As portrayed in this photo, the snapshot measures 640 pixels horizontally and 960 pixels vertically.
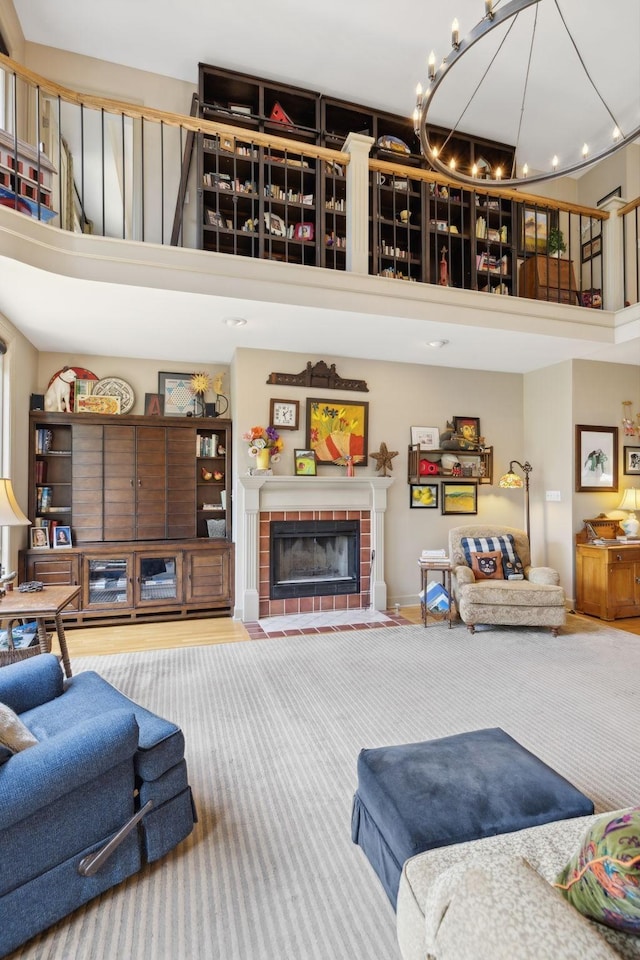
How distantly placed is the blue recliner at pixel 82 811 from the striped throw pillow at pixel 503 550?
3.66 metres

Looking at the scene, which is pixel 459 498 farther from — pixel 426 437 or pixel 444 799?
pixel 444 799

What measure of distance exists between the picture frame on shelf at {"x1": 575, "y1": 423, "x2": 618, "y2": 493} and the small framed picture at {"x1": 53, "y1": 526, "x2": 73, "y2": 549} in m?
5.27

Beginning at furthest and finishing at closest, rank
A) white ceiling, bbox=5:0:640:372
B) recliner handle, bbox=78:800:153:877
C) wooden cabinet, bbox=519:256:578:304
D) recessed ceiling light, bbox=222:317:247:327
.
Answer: wooden cabinet, bbox=519:256:578:304 < recessed ceiling light, bbox=222:317:247:327 < white ceiling, bbox=5:0:640:372 < recliner handle, bbox=78:800:153:877

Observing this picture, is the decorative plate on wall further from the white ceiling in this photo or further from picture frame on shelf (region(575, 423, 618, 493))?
picture frame on shelf (region(575, 423, 618, 493))

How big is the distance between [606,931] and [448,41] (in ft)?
19.7

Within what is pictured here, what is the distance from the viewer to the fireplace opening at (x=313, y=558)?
5.11 m

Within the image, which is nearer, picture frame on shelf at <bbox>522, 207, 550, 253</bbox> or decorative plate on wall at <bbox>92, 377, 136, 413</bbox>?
decorative plate on wall at <bbox>92, 377, 136, 413</bbox>

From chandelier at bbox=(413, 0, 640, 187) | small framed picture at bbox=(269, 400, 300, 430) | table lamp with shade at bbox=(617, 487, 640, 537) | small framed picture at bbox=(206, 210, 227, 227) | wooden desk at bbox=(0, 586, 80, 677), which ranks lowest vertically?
wooden desk at bbox=(0, 586, 80, 677)

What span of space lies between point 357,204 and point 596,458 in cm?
366

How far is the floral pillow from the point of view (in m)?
0.76

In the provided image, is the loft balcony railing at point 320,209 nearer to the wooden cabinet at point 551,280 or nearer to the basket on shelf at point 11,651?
the wooden cabinet at point 551,280

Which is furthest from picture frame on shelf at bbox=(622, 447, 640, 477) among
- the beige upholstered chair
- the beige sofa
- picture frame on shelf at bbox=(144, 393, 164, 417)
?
the beige sofa

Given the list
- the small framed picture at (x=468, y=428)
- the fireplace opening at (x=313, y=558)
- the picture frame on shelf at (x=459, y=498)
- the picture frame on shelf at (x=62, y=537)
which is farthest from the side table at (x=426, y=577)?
the picture frame on shelf at (x=62, y=537)

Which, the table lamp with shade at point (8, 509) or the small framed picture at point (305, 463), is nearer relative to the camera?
the table lamp with shade at point (8, 509)
